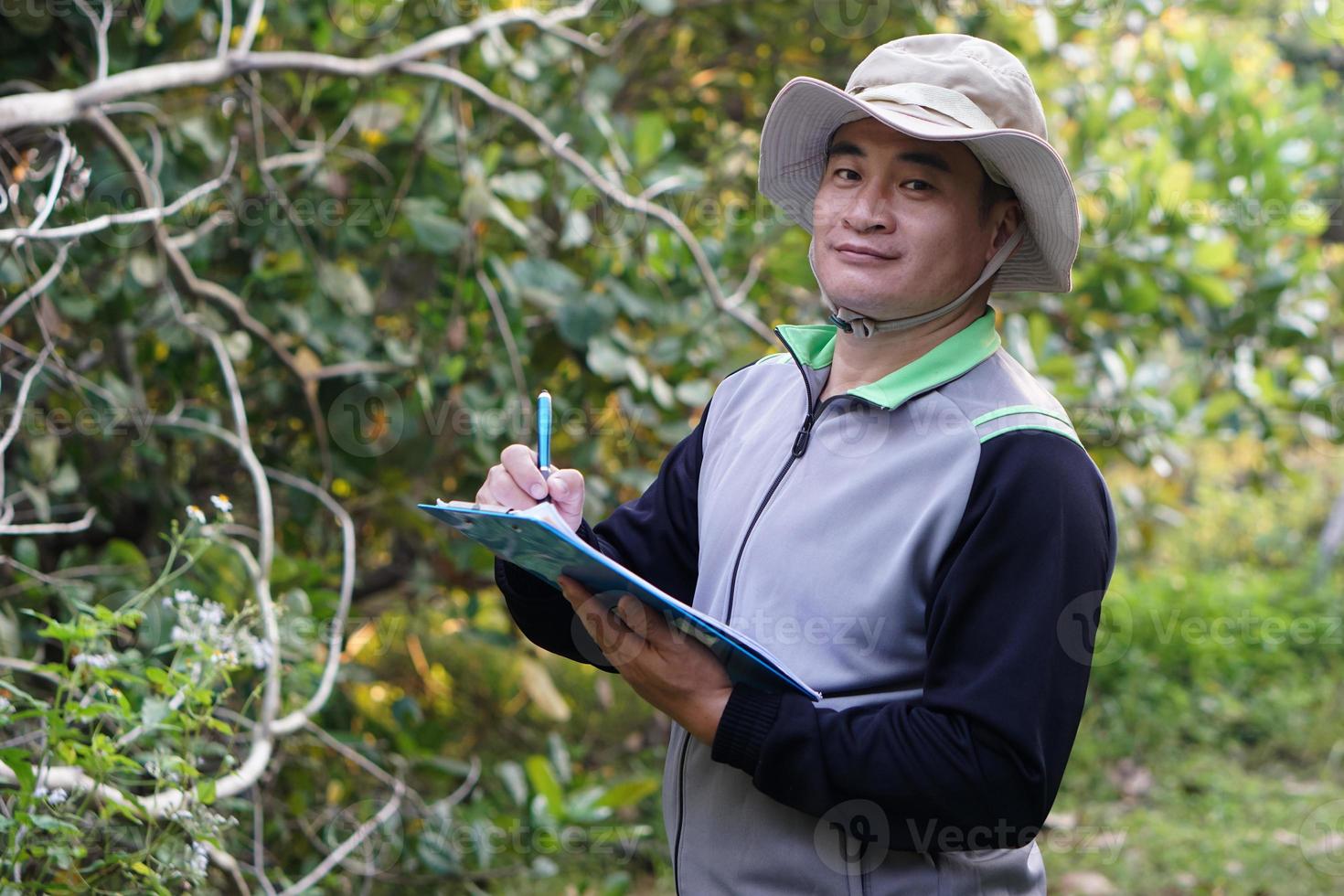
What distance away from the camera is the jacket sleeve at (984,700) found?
1.22m

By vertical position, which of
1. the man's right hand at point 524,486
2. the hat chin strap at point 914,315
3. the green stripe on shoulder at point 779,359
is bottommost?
the man's right hand at point 524,486

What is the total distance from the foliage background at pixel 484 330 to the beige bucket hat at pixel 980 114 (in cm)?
101

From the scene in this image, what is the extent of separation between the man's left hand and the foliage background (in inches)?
22.6

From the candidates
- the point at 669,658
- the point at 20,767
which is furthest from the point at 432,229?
the point at 669,658

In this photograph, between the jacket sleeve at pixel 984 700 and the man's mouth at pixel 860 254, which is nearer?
the jacket sleeve at pixel 984 700

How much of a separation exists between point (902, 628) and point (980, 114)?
52 cm

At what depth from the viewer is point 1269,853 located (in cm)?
374

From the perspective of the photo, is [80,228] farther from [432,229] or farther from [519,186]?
[519,186]

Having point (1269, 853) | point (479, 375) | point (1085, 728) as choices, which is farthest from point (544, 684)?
point (1085, 728)

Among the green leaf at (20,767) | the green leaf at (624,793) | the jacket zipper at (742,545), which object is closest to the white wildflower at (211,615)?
the green leaf at (20,767)

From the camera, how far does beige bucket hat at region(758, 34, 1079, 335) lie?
135cm

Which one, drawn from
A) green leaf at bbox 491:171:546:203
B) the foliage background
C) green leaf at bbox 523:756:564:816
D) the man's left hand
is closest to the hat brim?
the man's left hand

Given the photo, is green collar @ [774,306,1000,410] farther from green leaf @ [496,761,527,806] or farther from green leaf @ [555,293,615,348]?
green leaf @ [496,761,527,806]

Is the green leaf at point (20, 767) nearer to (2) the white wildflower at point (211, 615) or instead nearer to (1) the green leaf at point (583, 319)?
(2) the white wildflower at point (211, 615)
